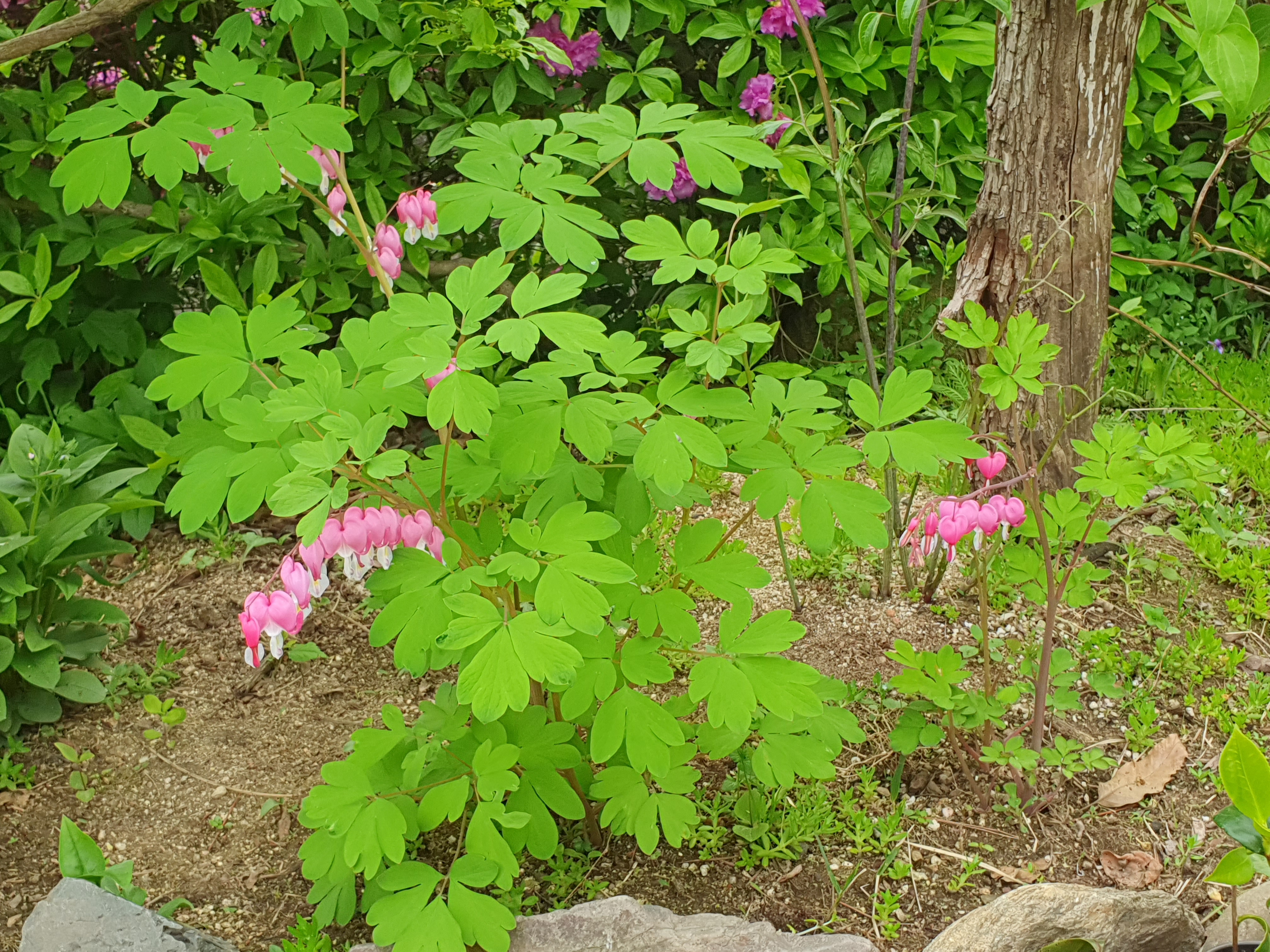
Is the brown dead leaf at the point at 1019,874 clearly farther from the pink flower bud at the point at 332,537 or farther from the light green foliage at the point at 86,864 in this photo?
the light green foliage at the point at 86,864

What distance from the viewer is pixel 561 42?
341cm

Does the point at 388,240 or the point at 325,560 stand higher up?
the point at 388,240

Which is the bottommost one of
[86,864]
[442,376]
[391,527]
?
[86,864]

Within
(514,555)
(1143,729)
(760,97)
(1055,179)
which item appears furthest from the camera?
(760,97)

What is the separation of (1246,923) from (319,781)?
1.85 metres

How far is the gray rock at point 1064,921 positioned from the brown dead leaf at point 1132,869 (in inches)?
7.7

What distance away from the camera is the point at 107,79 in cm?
368

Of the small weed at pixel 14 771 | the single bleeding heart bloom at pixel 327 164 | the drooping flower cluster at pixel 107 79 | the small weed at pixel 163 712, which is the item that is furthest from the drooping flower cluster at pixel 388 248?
the drooping flower cluster at pixel 107 79

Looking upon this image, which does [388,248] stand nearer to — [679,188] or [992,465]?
[992,465]

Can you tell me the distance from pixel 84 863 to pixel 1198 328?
4.20 meters

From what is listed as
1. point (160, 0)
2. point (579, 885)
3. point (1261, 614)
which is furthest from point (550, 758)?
point (160, 0)

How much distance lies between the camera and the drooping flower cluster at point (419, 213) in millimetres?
1956

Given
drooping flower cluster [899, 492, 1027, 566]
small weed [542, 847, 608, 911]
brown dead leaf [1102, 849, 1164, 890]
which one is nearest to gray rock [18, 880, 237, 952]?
small weed [542, 847, 608, 911]

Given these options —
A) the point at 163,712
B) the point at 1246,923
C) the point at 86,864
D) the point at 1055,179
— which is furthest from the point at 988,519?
the point at 163,712
